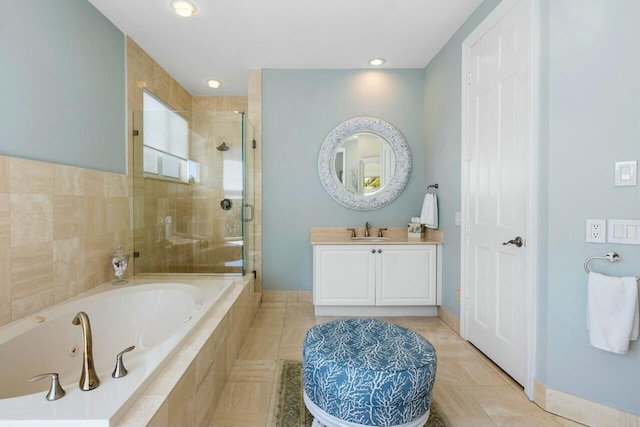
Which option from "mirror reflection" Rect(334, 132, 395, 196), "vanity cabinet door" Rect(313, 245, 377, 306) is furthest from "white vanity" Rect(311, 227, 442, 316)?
"mirror reflection" Rect(334, 132, 395, 196)

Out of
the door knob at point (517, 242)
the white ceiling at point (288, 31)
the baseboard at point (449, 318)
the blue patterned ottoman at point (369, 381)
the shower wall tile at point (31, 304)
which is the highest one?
the white ceiling at point (288, 31)

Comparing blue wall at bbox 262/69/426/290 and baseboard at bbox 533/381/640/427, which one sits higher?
blue wall at bbox 262/69/426/290

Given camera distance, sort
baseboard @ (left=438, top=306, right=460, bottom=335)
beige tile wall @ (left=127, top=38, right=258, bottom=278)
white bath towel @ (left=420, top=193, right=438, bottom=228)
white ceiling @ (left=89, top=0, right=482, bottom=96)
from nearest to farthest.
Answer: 1. white ceiling @ (left=89, top=0, right=482, bottom=96)
2. baseboard @ (left=438, top=306, right=460, bottom=335)
3. beige tile wall @ (left=127, top=38, right=258, bottom=278)
4. white bath towel @ (left=420, top=193, right=438, bottom=228)

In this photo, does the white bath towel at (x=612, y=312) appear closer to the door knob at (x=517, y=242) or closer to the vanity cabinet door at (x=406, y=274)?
the door knob at (x=517, y=242)

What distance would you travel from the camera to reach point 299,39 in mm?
2748

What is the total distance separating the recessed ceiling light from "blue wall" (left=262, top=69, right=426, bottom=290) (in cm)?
112

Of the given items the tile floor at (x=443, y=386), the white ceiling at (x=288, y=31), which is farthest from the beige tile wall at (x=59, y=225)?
the tile floor at (x=443, y=386)

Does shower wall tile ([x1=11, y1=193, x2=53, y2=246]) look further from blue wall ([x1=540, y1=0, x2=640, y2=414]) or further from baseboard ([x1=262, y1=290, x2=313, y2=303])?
blue wall ([x1=540, y1=0, x2=640, y2=414])

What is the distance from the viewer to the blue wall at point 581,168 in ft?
4.57

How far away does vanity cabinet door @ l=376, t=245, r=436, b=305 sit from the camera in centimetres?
298

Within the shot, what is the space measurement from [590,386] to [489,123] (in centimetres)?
159

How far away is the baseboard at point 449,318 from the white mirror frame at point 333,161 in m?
1.20

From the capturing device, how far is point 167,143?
296 centimetres

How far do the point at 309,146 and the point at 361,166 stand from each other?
0.59 meters
